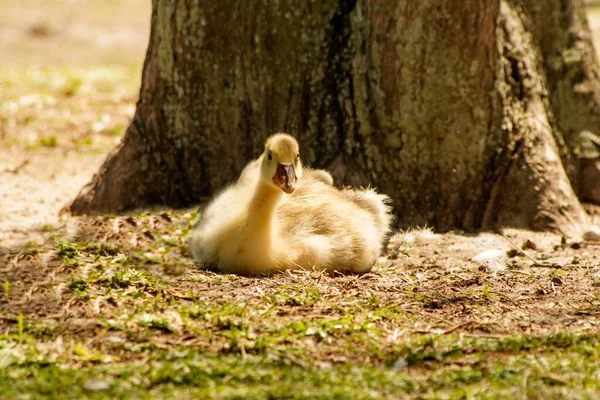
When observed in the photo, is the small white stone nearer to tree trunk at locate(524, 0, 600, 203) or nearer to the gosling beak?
tree trunk at locate(524, 0, 600, 203)

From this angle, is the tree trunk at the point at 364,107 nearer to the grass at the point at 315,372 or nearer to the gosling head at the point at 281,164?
the gosling head at the point at 281,164

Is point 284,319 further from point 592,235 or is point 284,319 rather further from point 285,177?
point 592,235

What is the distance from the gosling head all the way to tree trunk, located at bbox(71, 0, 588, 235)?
1.40m

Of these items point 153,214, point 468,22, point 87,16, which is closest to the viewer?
point 468,22

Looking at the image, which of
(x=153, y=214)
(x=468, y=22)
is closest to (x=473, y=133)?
(x=468, y=22)

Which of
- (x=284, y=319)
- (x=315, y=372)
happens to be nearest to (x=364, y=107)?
(x=284, y=319)

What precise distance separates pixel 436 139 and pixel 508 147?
59 cm

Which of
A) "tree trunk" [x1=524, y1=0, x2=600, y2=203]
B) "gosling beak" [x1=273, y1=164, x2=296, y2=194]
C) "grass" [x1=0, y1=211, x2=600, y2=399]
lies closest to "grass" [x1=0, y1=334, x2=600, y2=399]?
"grass" [x1=0, y1=211, x2=600, y2=399]

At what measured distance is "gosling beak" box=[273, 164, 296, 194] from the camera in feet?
18.6

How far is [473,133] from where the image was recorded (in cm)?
705

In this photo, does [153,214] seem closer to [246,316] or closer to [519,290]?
[246,316]

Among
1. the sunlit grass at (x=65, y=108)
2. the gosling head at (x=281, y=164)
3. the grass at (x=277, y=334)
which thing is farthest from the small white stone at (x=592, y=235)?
the sunlit grass at (x=65, y=108)

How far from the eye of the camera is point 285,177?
224 inches

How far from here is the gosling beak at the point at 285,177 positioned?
567 cm
